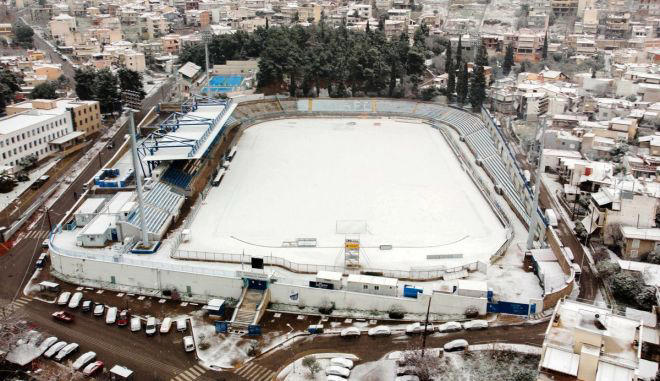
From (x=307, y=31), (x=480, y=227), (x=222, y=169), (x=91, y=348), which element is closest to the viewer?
(x=91, y=348)

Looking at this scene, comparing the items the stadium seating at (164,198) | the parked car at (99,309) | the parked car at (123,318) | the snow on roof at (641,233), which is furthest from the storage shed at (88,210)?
the snow on roof at (641,233)

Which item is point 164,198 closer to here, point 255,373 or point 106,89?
point 255,373

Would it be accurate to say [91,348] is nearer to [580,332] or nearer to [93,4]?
[580,332]

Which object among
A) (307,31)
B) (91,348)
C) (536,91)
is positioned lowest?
(91,348)

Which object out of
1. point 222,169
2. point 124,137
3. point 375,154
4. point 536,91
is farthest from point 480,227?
point 124,137

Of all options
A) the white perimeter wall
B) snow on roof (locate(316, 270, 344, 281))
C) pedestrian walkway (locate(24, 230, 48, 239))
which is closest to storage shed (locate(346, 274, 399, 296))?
the white perimeter wall

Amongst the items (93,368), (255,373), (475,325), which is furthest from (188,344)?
(475,325)
